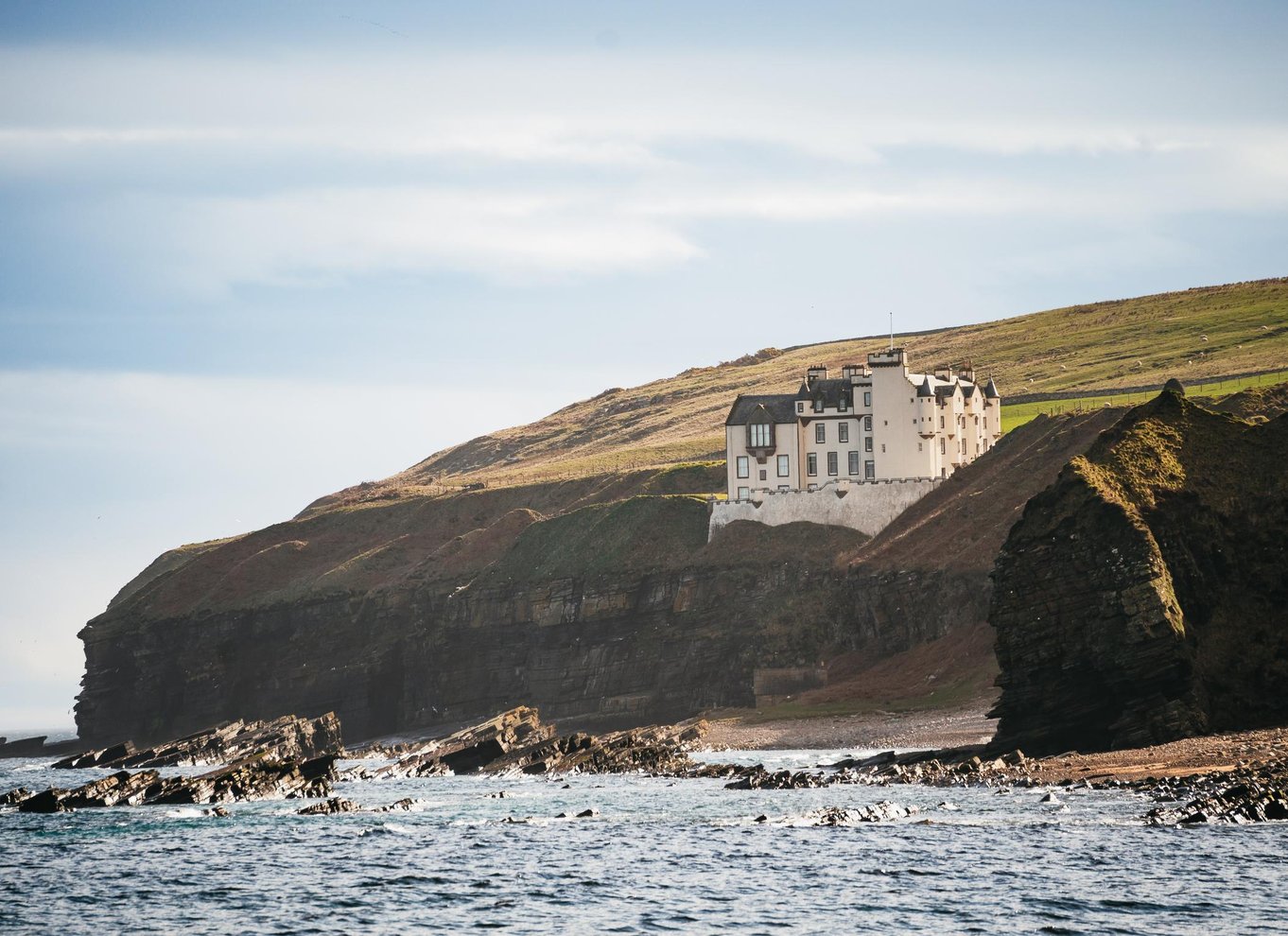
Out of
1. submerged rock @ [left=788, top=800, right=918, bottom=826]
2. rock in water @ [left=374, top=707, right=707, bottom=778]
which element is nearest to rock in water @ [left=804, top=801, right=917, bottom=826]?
submerged rock @ [left=788, top=800, right=918, bottom=826]

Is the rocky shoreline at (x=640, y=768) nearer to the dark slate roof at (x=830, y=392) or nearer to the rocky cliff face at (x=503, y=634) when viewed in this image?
the rocky cliff face at (x=503, y=634)

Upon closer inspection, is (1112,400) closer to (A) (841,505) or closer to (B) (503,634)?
(A) (841,505)

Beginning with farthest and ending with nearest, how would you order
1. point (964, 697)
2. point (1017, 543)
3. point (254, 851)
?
point (964, 697) < point (1017, 543) < point (254, 851)

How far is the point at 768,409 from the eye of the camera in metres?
136

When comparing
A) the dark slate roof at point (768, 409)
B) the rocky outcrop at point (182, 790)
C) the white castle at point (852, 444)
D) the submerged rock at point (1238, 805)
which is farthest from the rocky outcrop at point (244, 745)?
the submerged rock at point (1238, 805)

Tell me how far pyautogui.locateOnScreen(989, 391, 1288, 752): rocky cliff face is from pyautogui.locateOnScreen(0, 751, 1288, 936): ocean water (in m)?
8.13

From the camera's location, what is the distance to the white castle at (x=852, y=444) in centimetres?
13012

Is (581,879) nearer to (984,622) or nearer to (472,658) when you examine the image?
(984,622)

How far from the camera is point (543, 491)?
571 ft

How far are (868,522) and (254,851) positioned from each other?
3051 inches

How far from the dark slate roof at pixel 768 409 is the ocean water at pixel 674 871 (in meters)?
66.1

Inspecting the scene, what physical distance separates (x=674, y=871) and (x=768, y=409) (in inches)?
3422

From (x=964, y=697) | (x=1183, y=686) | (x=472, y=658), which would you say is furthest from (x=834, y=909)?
(x=472, y=658)

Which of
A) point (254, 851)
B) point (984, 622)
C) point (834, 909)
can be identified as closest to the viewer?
point (834, 909)
